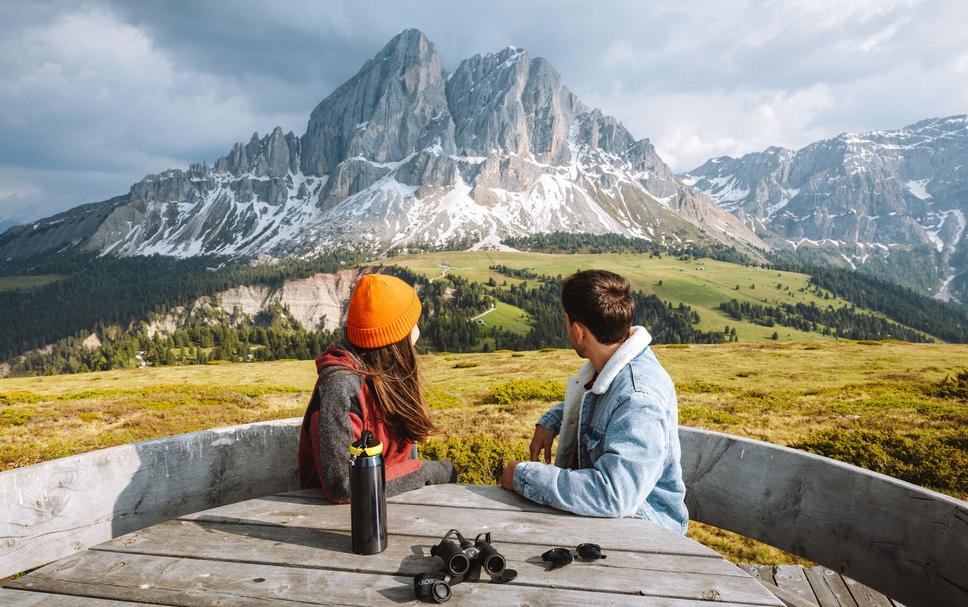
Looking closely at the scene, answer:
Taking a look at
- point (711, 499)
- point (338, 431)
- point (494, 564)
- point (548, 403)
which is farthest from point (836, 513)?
point (548, 403)

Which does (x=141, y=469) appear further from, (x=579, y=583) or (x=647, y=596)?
(x=647, y=596)

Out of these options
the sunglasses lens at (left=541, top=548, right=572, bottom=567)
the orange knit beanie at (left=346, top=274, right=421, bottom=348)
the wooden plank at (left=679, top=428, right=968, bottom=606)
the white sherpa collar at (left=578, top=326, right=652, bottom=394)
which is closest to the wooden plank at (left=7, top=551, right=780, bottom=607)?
the sunglasses lens at (left=541, top=548, right=572, bottom=567)

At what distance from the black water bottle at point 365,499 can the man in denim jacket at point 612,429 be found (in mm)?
1313

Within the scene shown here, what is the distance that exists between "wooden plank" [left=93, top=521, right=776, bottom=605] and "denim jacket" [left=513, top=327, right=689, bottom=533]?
0.54 meters

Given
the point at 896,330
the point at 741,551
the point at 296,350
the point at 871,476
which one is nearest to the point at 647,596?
the point at 871,476

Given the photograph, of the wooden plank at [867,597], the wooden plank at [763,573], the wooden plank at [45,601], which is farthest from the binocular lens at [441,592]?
the wooden plank at [867,597]

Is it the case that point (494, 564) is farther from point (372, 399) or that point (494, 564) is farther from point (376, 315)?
point (376, 315)

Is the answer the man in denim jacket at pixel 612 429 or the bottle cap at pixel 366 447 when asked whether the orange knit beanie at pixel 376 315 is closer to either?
the bottle cap at pixel 366 447

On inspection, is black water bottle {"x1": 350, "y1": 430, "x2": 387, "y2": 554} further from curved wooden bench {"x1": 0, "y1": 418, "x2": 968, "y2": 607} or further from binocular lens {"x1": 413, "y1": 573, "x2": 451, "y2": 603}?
curved wooden bench {"x1": 0, "y1": 418, "x2": 968, "y2": 607}

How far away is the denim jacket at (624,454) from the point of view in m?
3.83

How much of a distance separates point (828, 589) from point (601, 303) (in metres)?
4.10

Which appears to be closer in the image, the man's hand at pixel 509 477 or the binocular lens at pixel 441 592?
the binocular lens at pixel 441 592

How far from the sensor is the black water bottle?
336 cm

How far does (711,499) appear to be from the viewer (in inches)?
205
